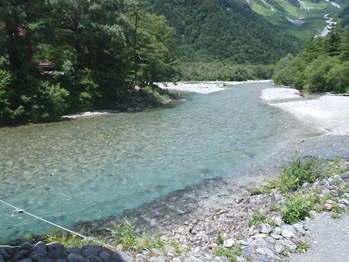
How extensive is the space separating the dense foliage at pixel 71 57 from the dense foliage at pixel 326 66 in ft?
81.3

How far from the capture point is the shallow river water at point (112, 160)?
11711 millimetres

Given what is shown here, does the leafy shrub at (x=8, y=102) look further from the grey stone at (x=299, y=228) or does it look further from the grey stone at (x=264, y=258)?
the grey stone at (x=264, y=258)

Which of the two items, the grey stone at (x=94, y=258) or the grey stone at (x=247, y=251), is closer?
the grey stone at (x=94, y=258)

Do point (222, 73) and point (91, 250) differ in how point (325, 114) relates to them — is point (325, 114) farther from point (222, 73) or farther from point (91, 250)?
point (222, 73)

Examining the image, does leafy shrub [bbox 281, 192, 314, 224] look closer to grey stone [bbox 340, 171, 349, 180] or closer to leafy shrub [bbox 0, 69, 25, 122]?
grey stone [bbox 340, 171, 349, 180]

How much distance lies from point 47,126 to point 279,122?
1881 cm

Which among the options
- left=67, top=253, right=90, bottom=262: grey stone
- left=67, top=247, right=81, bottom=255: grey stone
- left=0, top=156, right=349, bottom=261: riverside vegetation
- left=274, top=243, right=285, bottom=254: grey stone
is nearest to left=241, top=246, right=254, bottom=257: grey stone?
left=0, top=156, right=349, bottom=261: riverside vegetation

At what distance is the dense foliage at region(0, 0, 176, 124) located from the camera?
28.4 metres

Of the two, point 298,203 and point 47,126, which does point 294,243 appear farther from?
point 47,126

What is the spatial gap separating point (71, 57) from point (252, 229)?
32.7m

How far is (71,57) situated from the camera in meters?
36.7

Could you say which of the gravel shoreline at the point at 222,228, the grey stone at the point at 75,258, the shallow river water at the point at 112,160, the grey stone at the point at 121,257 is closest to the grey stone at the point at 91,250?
the gravel shoreline at the point at 222,228

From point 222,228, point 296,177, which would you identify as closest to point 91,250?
point 222,228

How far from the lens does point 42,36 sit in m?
29.8
